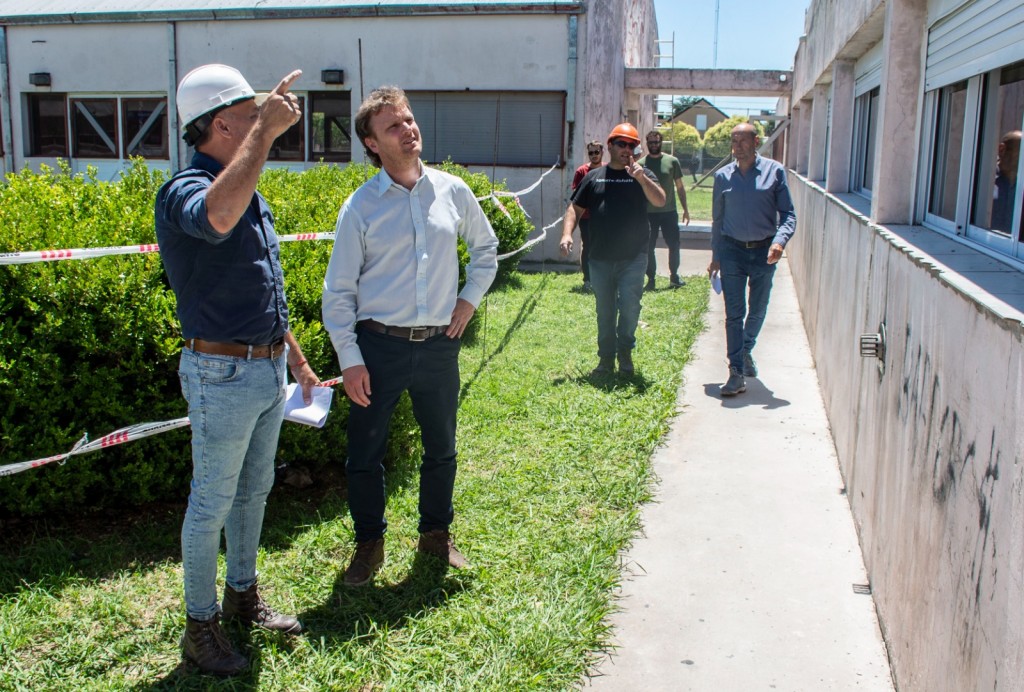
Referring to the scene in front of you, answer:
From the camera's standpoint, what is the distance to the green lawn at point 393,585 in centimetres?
347

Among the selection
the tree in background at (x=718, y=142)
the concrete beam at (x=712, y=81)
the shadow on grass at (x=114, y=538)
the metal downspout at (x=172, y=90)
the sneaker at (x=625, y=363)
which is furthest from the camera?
the tree in background at (x=718, y=142)

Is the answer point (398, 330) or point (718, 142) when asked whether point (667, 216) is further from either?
point (718, 142)

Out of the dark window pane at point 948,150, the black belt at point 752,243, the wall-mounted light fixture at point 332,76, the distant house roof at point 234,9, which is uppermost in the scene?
the distant house roof at point 234,9

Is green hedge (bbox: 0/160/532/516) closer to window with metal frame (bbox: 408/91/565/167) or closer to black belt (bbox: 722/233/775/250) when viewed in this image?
black belt (bbox: 722/233/775/250)

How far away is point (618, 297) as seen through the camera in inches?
306

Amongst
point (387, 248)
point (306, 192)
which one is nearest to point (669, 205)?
point (306, 192)

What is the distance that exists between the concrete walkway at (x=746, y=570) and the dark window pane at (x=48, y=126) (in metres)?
15.9

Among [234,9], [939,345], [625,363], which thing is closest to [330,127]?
[234,9]

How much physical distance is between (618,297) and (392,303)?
4098mm

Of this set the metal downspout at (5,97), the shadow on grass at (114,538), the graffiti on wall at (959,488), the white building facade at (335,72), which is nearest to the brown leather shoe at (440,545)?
the shadow on grass at (114,538)

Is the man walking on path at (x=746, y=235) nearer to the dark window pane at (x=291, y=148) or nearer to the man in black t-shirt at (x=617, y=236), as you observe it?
the man in black t-shirt at (x=617, y=236)

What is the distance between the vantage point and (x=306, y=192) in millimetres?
8883

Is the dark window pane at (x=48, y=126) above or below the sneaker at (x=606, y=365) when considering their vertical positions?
above

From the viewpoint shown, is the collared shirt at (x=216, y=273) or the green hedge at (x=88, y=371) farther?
the green hedge at (x=88, y=371)
